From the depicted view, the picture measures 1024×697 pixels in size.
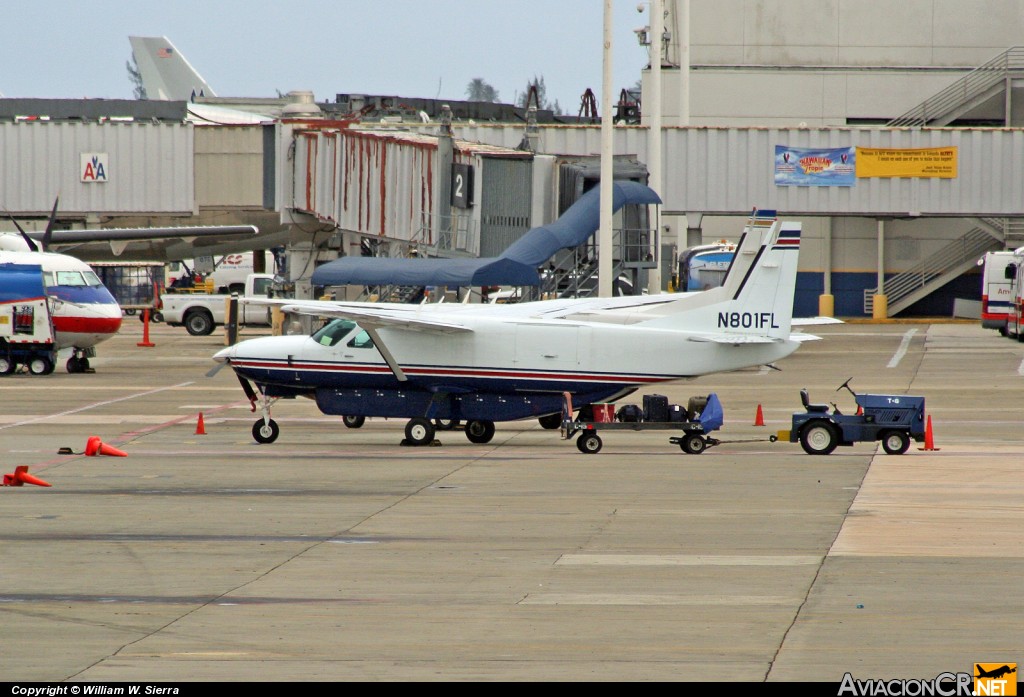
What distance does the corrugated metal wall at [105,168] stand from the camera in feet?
175

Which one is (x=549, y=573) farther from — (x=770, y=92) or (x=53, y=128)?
(x=770, y=92)

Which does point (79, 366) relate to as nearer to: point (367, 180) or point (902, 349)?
point (367, 180)

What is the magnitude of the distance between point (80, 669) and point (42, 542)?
576cm

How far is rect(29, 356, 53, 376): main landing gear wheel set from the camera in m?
40.6

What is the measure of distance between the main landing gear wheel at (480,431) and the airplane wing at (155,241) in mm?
22995

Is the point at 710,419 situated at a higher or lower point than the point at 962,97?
lower

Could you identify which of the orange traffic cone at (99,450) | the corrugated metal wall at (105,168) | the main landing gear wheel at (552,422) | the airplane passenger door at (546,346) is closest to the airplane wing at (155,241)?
the corrugated metal wall at (105,168)

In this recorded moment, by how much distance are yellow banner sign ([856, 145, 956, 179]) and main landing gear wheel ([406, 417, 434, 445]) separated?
116 feet

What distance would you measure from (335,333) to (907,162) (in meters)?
36.4

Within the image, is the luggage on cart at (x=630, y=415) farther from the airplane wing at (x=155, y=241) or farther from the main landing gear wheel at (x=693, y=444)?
the airplane wing at (x=155, y=241)

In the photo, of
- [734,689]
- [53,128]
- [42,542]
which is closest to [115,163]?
[53,128]

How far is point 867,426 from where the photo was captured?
23.4 m

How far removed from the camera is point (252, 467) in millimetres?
22609

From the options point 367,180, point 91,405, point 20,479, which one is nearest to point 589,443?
point 20,479
